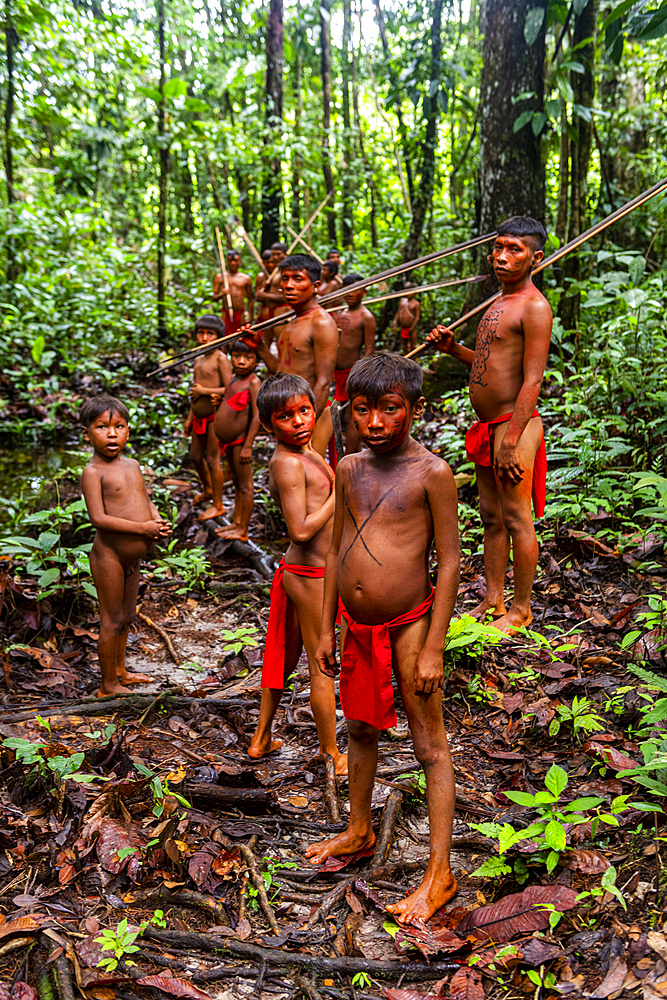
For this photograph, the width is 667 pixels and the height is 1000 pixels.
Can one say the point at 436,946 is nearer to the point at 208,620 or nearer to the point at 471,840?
the point at 471,840

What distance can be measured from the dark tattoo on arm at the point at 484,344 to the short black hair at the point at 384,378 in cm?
184

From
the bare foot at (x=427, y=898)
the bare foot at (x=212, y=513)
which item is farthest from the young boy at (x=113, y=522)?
the bare foot at (x=212, y=513)

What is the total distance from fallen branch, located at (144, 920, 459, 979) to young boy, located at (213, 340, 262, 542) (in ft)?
14.6

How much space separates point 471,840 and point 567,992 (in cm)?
80

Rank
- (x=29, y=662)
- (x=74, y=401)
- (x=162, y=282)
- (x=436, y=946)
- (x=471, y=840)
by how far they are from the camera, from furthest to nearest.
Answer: (x=162, y=282), (x=74, y=401), (x=29, y=662), (x=471, y=840), (x=436, y=946)

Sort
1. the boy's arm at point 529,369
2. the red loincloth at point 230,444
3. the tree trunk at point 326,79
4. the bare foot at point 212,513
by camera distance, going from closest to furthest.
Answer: the boy's arm at point 529,369 → the red loincloth at point 230,444 → the bare foot at point 212,513 → the tree trunk at point 326,79

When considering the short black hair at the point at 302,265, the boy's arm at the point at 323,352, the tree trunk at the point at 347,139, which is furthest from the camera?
the tree trunk at the point at 347,139

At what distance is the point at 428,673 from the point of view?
7.98 feet

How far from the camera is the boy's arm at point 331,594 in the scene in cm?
269

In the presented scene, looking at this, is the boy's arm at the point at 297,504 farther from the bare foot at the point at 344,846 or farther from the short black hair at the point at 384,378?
the bare foot at the point at 344,846

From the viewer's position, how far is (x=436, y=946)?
227cm

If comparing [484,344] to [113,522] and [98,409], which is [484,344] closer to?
[98,409]

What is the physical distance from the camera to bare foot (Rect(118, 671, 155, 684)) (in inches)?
173

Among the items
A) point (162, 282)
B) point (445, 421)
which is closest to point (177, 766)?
point (445, 421)
